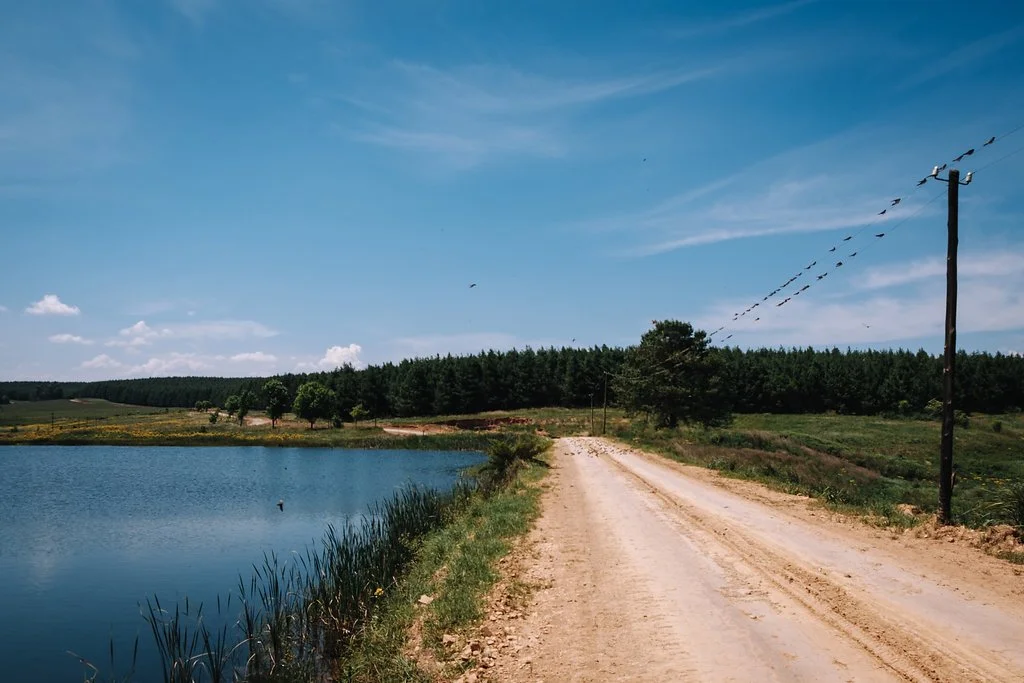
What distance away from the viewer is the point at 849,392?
11625 centimetres

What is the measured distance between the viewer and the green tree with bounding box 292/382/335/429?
341 feet

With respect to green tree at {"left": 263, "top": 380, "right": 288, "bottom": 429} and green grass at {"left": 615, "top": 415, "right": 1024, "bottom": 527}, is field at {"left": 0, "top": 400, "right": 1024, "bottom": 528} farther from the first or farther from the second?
Answer: green tree at {"left": 263, "top": 380, "right": 288, "bottom": 429}

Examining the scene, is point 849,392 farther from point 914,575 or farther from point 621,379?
point 914,575

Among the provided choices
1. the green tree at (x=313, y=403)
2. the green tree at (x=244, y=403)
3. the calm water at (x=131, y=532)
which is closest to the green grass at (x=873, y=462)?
the calm water at (x=131, y=532)

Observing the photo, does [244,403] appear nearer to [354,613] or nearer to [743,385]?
[743,385]

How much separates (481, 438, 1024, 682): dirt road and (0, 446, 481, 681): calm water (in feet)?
32.8

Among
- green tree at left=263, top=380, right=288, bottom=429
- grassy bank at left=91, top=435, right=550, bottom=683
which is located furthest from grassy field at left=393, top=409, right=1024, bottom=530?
green tree at left=263, top=380, right=288, bottom=429

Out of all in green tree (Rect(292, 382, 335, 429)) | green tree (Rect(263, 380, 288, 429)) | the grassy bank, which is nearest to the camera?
the grassy bank

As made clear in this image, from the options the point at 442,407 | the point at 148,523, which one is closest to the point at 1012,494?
the point at 148,523

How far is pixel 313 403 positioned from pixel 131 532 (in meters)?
79.9

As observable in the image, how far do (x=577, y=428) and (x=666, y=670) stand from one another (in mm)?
71784

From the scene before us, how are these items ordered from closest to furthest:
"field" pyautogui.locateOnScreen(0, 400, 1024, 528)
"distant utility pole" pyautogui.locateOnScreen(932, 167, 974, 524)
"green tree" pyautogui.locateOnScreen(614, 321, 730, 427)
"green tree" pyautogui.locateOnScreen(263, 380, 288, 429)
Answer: "distant utility pole" pyautogui.locateOnScreen(932, 167, 974, 524)
"field" pyautogui.locateOnScreen(0, 400, 1024, 528)
"green tree" pyautogui.locateOnScreen(614, 321, 730, 427)
"green tree" pyautogui.locateOnScreen(263, 380, 288, 429)

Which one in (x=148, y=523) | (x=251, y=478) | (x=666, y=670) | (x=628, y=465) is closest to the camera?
(x=666, y=670)

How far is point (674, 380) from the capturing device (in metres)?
69.0
